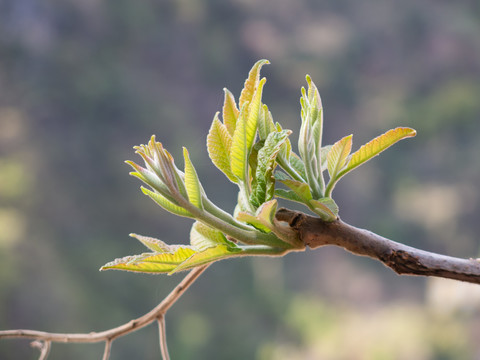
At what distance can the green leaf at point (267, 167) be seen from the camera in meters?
0.30

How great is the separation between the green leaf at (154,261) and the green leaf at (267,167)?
54 millimetres

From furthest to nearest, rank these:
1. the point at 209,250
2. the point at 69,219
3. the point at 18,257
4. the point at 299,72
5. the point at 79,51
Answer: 1. the point at 299,72
2. the point at 79,51
3. the point at 69,219
4. the point at 18,257
5. the point at 209,250

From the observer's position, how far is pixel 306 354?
3.72m

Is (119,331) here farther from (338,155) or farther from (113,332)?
(338,155)

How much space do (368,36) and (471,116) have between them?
3.99 feet

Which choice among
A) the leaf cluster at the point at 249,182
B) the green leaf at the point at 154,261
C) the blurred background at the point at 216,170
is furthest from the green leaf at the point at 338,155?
the blurred background at the point at 216,170

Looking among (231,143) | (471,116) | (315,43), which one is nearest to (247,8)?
(315,43)

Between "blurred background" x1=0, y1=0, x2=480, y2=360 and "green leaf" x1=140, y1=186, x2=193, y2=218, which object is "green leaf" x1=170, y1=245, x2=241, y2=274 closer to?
"green leaf" x1=140, y1=186, x2=193, y2=218

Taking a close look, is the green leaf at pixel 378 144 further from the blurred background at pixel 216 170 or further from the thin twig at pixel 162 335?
the blurred background at pixel 216 170

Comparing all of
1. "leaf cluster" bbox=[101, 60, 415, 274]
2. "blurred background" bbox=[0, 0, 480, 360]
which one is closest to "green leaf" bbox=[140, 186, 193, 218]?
"leaf cluster" bbox=[101, 60, 415, 274]

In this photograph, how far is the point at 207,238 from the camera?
0.33 metres

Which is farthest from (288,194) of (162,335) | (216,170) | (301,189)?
(216,170)

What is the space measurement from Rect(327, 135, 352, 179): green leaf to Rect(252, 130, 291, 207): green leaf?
0.05 m

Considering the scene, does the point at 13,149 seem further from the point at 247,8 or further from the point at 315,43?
the point at 315,43
